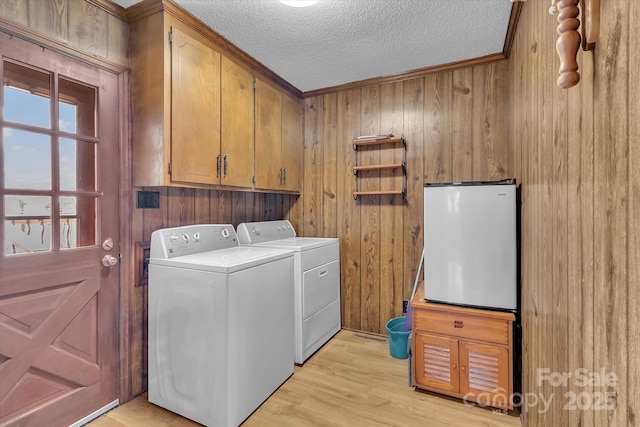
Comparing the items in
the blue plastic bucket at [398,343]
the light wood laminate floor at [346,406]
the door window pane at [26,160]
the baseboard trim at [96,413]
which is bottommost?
the light wood laminate floor at [346,406]

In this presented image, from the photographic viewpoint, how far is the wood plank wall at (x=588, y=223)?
596mm

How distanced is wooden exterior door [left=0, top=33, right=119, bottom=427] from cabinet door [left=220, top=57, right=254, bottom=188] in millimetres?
693

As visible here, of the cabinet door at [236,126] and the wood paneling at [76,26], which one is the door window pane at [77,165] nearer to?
the wood paneling at [76,26]

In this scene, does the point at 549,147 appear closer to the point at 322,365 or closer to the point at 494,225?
the point at 494,225

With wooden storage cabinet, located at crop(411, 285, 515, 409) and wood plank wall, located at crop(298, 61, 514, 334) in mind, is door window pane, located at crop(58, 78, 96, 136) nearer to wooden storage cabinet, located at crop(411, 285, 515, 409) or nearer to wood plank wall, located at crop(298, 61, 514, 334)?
wood plank wall, located at crop(298, 61, 514, 334)

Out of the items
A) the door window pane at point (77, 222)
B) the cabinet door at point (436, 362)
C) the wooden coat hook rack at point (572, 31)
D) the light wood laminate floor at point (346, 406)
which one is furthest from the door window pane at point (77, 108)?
the cabinet door at point (436, 362)

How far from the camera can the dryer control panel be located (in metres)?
1.95

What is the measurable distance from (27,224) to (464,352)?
2.59 metres

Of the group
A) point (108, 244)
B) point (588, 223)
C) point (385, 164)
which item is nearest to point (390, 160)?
point (385, 164)

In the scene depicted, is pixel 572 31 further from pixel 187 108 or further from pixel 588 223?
pixel 187 108

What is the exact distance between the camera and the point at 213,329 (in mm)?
1716

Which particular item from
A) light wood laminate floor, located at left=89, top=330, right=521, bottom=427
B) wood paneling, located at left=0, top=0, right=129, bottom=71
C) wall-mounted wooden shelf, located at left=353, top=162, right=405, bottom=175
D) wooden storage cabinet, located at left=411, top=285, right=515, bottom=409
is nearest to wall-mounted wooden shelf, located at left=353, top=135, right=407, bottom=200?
wall-mounted wooden shelf, located at left=353, top=162, right=405, bottom=175

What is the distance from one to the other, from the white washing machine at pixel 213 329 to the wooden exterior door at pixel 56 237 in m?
0.29

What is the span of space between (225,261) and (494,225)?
166cm
